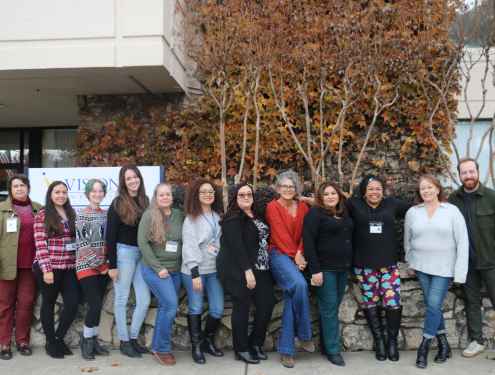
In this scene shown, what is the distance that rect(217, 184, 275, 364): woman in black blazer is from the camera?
3.48m

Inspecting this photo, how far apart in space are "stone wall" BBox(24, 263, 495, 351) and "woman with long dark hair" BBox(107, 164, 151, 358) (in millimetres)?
244

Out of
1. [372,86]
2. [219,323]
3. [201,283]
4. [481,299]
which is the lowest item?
[219,323]

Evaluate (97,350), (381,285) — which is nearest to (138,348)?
(97,350)

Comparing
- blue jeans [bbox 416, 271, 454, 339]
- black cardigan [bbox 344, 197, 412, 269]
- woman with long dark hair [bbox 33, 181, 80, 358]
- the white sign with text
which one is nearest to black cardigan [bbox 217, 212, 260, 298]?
black cardigan [bbox 344, 197, 412, 269]

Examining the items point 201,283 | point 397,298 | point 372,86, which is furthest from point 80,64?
point 397,298

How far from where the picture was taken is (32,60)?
19.0 ft

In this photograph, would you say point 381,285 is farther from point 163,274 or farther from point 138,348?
point 138,348

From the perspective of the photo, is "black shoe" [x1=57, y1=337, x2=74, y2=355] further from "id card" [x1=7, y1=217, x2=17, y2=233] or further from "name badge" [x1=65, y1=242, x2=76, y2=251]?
"id card" [x1=7, y1=217, x2=17, y2=233]

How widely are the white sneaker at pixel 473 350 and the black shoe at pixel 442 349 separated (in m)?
0.22

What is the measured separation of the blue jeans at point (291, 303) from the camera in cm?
350

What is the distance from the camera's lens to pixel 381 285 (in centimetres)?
365

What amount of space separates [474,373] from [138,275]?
10.8 feet

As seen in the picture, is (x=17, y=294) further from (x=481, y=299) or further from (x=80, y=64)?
(x=481, y=299)

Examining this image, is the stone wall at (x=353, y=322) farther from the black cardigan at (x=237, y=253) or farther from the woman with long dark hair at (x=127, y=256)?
the black cardigan at (x=237, y=253)
